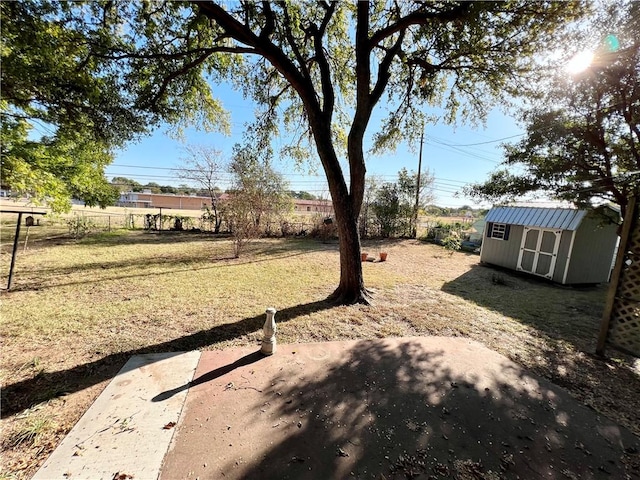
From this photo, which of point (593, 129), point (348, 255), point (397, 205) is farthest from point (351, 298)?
point (397, 205)

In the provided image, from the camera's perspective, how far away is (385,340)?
3562mm

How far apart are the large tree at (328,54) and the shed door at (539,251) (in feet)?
16.3

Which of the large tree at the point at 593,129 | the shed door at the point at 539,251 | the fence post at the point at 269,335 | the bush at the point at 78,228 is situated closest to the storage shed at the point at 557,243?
the shed door at the point at 539,251

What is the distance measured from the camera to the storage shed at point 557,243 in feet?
24.8

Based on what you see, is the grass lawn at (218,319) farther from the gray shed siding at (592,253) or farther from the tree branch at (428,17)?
the tree branch at (428,17)

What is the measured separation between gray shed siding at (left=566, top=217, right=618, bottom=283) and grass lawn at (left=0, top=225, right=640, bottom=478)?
20.8 inches

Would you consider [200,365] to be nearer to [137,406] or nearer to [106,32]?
[137,406]

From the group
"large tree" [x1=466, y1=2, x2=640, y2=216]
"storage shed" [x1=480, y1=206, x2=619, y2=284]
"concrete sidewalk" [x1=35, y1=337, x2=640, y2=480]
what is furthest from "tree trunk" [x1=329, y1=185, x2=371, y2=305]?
"storage shed" [x1=480, y1=206, x2=619, y2=284]

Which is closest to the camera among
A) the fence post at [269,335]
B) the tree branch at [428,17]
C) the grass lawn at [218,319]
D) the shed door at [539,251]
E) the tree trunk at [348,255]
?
the grass lawn at [218,319]

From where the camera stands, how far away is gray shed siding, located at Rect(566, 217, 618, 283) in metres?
7.65

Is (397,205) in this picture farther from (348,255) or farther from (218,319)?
(218,319)

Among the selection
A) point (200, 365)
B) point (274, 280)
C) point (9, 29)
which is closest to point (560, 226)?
point (274, 280)

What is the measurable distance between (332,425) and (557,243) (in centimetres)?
907

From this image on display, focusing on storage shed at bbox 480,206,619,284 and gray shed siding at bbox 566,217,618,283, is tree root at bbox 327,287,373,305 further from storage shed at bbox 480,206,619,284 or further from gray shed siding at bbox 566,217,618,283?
gray shed siding at bbox 566,217,618,283
